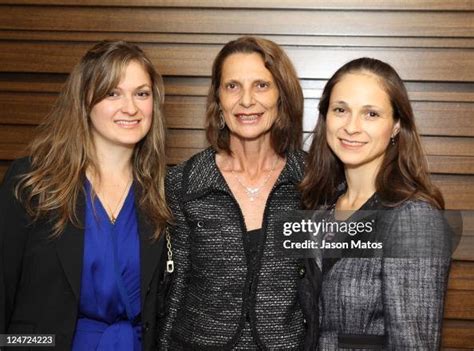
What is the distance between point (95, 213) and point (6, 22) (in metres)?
1.12

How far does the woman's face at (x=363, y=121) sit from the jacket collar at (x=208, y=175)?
333 mm

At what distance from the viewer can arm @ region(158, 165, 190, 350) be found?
7.56 ft

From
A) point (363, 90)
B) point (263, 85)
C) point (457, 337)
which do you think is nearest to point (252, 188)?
point (263, 85)

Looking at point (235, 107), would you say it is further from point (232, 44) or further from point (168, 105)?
point (168, 105)

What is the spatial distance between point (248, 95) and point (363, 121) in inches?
19.5

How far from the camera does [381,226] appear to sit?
1.79m

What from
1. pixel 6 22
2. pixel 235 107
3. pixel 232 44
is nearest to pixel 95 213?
pixel 235 107

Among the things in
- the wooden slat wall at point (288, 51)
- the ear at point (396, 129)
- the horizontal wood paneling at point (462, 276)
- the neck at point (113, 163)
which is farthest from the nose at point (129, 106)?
the horizontal wood paneling at point (462, 276)

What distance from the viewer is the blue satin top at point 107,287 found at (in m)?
2.09

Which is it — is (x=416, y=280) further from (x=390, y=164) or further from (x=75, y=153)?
(x=75, y=153)

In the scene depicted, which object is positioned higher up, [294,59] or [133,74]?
[294,59]

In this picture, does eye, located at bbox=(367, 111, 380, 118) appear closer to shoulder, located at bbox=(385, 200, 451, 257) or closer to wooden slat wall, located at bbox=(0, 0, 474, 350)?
shoulder, located at bbox=(385, 200, 451, 257)

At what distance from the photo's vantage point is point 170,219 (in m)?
2.30

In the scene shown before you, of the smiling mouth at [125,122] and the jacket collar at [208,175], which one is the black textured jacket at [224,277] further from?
the smiling mouth at [125,122]
